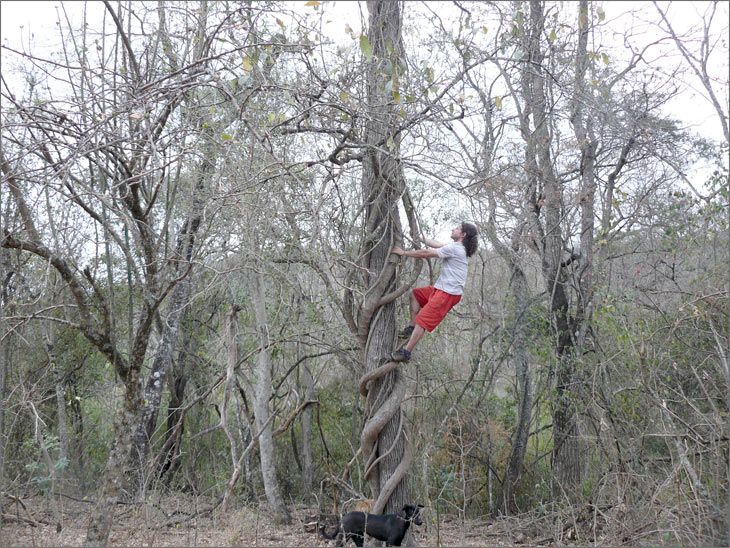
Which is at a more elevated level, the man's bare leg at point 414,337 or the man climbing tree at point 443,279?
the man climbing tree at point 443,279

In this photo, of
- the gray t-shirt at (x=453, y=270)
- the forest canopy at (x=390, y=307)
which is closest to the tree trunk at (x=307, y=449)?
the forest canopy at (x=390, y=307)

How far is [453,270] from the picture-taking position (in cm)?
522

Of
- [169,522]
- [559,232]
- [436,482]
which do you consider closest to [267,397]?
[169,522]

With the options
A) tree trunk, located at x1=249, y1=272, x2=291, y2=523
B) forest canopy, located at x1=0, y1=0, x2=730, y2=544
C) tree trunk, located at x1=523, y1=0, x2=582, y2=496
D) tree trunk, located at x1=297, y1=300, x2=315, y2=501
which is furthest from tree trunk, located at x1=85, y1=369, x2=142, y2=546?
tree trunk, located at x1=523, y1=0, x2=582, y2=496

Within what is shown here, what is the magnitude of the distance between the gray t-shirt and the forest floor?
2.33 meters

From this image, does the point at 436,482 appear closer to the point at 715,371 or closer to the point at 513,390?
the point at 513,390

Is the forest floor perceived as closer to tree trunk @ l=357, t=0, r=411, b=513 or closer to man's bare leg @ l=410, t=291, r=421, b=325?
tree trunk @ l=357, t=0, r=411, b=513

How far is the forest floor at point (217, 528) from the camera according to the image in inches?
249

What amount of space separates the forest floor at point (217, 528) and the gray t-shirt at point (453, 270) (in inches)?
91.7

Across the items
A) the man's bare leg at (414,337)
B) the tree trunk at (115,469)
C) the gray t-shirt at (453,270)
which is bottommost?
the tree trunk at (115,469)

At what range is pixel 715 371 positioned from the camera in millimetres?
6766

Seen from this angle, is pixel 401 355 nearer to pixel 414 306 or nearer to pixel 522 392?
pixel 414 306

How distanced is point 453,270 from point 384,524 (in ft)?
6.49

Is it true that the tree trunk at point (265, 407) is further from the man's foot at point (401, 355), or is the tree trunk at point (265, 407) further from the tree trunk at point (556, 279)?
the tree trunk at point (556, 279)
